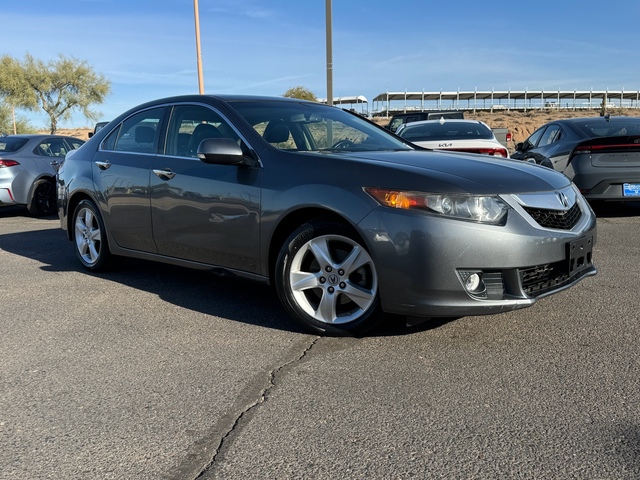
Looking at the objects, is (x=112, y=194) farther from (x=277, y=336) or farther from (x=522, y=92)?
(x=522, y=92)

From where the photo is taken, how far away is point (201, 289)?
5219 millimetres

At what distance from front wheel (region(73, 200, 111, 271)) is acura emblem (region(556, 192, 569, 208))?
12.5 feet

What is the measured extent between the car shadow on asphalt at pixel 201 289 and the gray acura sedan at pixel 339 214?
30cm

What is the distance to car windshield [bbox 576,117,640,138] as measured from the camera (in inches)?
328

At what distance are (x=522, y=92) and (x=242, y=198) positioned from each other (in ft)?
265

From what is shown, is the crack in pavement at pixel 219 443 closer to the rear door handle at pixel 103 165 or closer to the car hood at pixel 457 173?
the car hood at pixel 457 173

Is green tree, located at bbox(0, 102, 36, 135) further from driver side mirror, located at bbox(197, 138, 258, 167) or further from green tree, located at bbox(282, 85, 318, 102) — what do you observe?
driver side mirror, located at bbox(197, 138, 258, 167)

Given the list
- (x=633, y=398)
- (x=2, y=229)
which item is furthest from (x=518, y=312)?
(x=2, y=229)

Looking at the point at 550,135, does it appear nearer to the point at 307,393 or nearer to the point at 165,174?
the point at 165,174

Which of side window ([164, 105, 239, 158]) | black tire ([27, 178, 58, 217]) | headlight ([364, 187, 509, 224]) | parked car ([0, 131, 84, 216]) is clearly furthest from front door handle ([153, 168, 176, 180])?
black tire ([27, 178, 58, 217])

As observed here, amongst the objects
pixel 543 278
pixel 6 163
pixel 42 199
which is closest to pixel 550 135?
pixel 543 278

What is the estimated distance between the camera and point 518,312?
427cm

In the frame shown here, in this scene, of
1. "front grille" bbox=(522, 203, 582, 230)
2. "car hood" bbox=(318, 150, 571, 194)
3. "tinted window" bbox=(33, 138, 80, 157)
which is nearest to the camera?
"car hood" bbox=(318, 150, 571, 194)

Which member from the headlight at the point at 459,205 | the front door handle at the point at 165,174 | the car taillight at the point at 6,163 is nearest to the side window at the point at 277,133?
the front door handle at the point at 165,174
